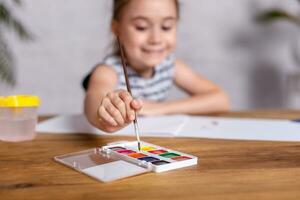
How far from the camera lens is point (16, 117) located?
79cm

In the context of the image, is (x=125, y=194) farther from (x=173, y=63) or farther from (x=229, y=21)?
(x=229, y=21)

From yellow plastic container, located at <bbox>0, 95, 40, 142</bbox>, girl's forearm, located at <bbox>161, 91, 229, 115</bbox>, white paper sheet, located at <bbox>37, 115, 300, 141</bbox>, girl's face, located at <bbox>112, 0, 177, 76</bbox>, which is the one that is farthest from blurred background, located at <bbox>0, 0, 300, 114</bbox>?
yellow plastic container, located at <bbox>0, 95, 40, 142</bbox>

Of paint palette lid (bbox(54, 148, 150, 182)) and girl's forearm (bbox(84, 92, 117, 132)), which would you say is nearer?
paint palette lid (bbox(54, 148, 150, 182))

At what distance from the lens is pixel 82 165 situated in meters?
0.60

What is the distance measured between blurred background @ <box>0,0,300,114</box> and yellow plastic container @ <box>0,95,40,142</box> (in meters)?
1.44

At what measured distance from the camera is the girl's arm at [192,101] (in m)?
1.15

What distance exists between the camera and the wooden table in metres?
0.49

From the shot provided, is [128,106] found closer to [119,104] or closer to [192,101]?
[119,104]

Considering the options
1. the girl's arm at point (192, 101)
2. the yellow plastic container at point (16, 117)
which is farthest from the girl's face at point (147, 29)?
the yellow plastic container at point (16, 117)

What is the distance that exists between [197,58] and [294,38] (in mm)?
579

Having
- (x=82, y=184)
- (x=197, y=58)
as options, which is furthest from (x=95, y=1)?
(x=82, y=184)

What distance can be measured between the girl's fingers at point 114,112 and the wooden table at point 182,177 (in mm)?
85

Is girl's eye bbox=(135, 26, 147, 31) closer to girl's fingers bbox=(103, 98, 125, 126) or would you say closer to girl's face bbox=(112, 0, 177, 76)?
girl's face bbox=(112, 0, 177, 76)

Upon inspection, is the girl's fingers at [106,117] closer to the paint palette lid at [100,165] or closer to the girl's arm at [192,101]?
the paint palette lid at [100,165]
